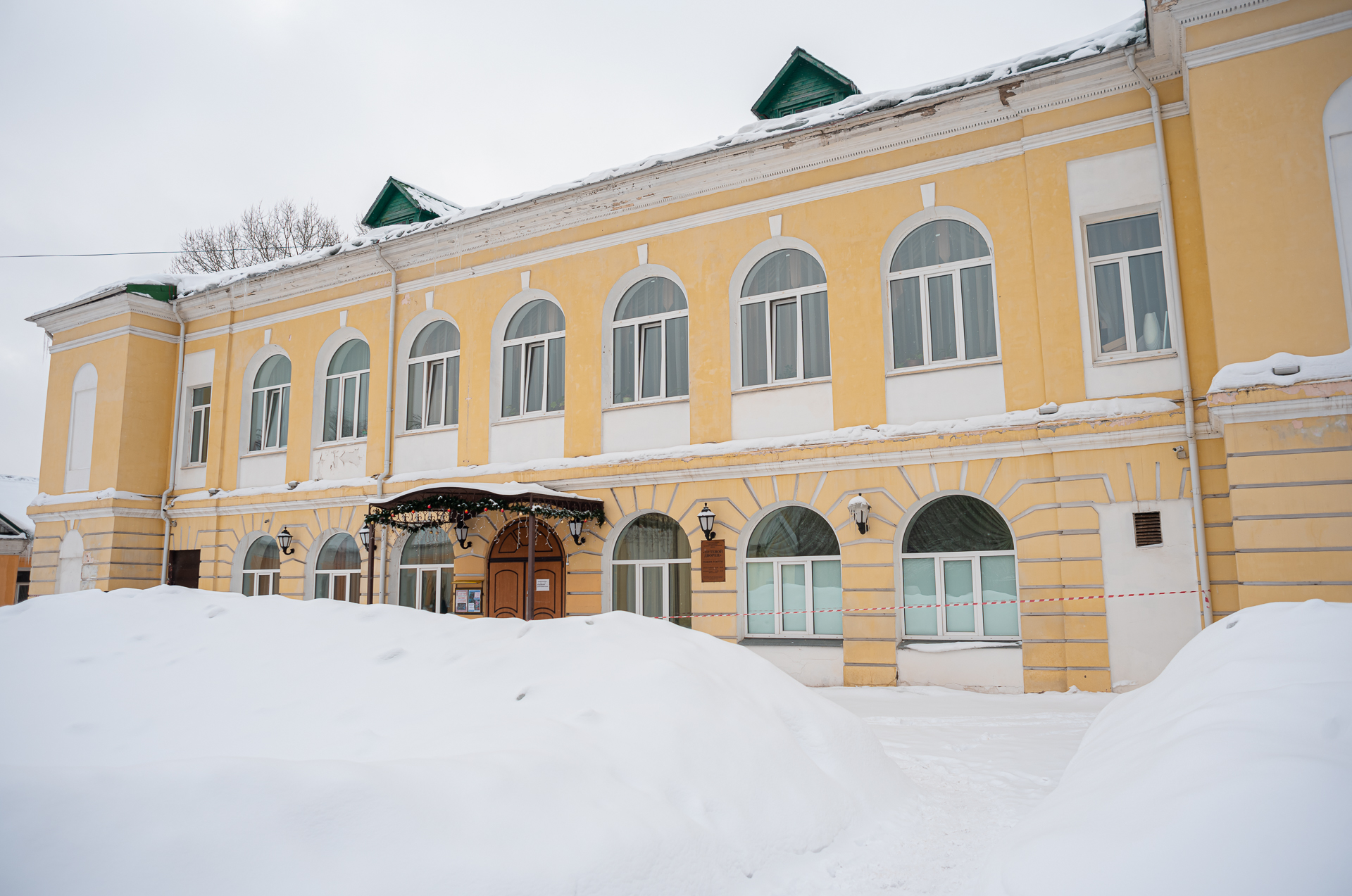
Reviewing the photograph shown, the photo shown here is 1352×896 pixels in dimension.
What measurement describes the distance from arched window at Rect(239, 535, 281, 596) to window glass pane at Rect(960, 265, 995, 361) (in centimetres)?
1424

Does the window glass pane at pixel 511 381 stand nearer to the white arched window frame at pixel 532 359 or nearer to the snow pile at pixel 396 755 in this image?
the white arched window frame at pixel 532 359

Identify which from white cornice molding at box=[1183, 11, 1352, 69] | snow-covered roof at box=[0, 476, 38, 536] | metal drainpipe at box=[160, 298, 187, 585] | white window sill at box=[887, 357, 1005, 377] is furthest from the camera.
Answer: snow-covered roof at box=[0, 476, 38, 536]

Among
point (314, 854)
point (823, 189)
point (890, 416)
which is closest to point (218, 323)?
point (823, 189)

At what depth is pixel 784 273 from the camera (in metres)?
13.1

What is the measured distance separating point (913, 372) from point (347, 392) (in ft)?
37.4

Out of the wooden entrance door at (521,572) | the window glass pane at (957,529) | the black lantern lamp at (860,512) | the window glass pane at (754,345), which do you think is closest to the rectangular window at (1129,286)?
the window glass pane at (957,529)

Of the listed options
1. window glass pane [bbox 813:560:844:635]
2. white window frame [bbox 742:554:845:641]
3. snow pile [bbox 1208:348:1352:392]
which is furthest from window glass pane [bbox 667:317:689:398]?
snow pile [bbox 1208:348:1352:392]

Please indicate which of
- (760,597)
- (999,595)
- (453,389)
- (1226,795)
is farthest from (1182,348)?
(453,389)

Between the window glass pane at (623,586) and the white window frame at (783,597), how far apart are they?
198 centimetres

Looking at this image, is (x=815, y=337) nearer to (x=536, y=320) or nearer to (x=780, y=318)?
(x=780, y=318)

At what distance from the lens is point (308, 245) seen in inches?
1086

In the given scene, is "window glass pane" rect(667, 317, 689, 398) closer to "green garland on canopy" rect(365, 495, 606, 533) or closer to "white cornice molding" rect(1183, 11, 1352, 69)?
"green garland on canopy" rect(365, 495, 606, 533)

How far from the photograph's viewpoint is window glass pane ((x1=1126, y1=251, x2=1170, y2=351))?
34.6 ft

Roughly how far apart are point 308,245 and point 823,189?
2071cm
